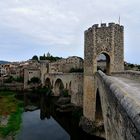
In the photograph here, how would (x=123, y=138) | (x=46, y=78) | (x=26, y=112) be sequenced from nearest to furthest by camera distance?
(x=123, y=138)
(x=26, y=112)
(x=46, y=78)

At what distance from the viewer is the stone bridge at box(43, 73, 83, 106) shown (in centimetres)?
3031

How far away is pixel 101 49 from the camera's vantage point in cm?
2091

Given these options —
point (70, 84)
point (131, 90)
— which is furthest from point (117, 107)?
point (70, 84)

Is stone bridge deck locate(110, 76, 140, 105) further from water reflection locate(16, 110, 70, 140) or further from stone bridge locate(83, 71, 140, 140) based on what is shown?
water reflection locate(16, 110, 70, 140)

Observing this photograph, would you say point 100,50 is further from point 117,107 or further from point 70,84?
point 70,84

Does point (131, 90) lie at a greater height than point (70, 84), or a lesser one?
greater

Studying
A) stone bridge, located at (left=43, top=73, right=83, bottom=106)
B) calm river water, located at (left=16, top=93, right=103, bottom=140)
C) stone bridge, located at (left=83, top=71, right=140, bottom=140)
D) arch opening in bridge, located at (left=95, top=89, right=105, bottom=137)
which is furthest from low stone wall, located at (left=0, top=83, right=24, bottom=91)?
arch opening in bridge, located at (left=95, top=89, right=105, bottom=137)

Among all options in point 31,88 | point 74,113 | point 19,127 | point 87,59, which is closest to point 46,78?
point 31,88

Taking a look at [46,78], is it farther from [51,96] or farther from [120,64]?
[120,64]

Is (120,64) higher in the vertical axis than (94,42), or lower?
lower

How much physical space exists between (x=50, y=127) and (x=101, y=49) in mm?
9617

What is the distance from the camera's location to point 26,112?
3419 centimetres

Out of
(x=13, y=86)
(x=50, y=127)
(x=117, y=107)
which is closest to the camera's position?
(x=117, y=107)

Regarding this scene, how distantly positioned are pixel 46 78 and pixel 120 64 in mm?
37308
